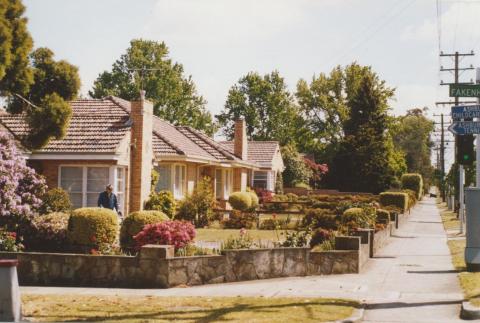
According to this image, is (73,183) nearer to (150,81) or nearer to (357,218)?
(357,218)

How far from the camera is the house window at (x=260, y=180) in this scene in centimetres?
5815

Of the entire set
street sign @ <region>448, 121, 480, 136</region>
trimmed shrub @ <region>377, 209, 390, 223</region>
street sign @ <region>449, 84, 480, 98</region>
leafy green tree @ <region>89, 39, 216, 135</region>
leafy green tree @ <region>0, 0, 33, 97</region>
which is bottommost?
trimmed shrub @ <region>377, 209, 390, 223</region>

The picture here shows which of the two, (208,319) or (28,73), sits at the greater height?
(28,73)

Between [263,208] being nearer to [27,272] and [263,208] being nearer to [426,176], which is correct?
[27,272]

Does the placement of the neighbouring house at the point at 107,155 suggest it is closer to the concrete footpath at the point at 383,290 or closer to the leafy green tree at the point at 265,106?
the concrete footpath at the point at 383,290

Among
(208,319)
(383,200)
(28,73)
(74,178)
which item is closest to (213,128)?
(383,200)

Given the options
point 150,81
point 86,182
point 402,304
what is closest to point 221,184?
point 86,182

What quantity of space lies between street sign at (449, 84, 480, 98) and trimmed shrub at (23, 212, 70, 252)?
33.9ft

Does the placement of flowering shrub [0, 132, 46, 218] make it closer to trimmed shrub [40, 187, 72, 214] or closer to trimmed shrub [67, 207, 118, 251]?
trimmed shrub [40, 187, 72, 214]

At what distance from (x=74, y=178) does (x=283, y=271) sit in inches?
478

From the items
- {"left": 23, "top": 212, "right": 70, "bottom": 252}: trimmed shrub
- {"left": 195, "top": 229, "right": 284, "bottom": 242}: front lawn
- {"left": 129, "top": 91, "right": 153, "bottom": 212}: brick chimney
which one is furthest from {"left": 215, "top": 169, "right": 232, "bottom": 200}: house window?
{"left": 23, "top": 212, "right": 70, "bottom": 252}: trimmed shrub

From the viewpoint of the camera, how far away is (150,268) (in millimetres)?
15023

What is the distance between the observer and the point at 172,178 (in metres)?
32.5

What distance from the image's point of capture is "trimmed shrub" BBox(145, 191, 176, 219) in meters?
27.7
